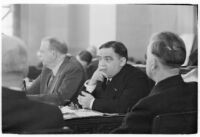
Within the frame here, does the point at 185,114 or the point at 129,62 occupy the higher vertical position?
the point at 129,62

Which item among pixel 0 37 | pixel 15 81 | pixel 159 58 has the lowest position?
pixel 15 81

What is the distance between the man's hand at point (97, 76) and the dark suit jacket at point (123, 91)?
0.21 ft

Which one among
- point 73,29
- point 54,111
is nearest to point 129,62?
point 73,29

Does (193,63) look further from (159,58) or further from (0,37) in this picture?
(0,37)

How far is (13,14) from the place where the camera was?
2.49 metres

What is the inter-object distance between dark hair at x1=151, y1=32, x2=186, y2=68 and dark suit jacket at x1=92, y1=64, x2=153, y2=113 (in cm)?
21

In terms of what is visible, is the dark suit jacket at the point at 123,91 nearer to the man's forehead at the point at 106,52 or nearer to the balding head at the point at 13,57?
the man's forehead at the point at 106,52

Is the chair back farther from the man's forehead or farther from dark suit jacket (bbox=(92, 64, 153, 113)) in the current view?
the man's forehead

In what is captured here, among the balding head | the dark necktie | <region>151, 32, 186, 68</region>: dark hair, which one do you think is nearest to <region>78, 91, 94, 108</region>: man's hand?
the dark necktie

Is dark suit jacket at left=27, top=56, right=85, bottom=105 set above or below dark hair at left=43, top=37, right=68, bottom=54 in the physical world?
below

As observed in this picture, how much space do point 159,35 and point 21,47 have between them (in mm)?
1072

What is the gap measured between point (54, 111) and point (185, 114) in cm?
103

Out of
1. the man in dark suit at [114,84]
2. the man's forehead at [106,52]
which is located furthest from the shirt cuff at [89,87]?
the man's forehead at [106,52]

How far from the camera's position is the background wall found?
2.51 meters
